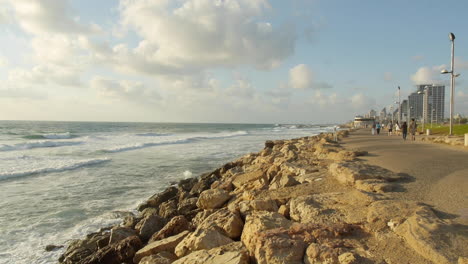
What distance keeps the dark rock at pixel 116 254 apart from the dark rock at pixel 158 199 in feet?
9.37

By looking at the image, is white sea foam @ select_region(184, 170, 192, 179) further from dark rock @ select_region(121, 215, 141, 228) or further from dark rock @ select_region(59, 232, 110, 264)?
dark rock @ select_region(59, 232, 110, 264)

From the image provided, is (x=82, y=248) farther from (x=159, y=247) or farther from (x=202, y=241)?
(x=202, y=241)

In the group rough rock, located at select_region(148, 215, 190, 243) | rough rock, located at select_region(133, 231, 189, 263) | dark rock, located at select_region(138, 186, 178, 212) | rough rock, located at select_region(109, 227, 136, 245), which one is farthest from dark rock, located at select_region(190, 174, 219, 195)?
rough rock, located at select_region(133, 231, 189, 263)

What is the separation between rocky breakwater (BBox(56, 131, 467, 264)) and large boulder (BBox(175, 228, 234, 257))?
14 mm

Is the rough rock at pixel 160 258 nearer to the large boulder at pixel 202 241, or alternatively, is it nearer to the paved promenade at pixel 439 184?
the large boulder at pixel 202 241

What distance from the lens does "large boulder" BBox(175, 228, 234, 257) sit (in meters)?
3.86

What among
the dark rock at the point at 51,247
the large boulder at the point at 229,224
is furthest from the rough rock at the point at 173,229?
the dark rock at the point at 51,247

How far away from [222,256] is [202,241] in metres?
0.60

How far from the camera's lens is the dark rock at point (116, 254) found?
4.70 meters

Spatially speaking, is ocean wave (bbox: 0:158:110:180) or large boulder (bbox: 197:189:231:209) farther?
ocean wave (bbox: 0:158:110:180)

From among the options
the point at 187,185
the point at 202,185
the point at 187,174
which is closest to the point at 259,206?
the point at 202,185

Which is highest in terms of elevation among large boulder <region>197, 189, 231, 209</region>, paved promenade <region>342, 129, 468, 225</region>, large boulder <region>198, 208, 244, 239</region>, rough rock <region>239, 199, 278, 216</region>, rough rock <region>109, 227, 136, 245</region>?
paved promenade <region>342, 129, 468, 225</region>

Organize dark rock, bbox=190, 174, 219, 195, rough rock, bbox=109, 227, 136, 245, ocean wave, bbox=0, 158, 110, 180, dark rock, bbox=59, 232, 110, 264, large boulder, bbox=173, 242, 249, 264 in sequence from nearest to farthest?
→ 1. large boulder, bbox=173, 242, 249, 264
2. dark rock, bbox=59, 232, 110, 264
3. rough rock, bbox=109, 227, 136, 245
4. dark rock, bbox=190, 174, 219, 195
5. ocean wave, bbox=0, 158, 110, 180

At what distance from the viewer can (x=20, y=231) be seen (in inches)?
251
